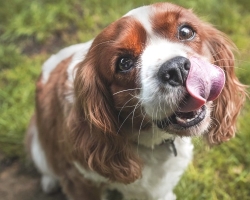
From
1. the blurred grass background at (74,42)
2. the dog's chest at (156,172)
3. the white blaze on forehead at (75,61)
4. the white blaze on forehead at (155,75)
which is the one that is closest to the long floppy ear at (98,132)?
the dog's chest at (156,172)

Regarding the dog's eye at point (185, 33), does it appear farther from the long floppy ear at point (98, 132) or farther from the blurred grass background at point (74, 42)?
the blurred grass background at point (74, 42)

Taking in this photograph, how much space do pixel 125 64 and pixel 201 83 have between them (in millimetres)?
484

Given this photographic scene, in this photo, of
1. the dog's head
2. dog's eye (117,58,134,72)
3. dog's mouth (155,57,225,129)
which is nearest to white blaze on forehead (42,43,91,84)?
the dog's head

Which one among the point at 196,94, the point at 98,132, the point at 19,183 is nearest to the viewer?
the point at 196,94

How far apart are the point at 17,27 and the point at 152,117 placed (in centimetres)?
292

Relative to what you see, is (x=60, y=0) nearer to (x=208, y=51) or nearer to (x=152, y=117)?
(x=208, y=51)

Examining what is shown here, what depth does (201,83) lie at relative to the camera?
8.06 ft

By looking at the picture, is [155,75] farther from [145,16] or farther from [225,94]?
[225,94]

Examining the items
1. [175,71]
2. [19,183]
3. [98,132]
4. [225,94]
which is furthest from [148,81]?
[19,183]

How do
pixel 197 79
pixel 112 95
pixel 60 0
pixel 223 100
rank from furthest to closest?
1. pixel 60 0
2. pixel 223 100
3. pixel 112 95
4. pixel 197 79

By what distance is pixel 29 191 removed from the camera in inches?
154

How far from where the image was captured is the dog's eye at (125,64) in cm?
272

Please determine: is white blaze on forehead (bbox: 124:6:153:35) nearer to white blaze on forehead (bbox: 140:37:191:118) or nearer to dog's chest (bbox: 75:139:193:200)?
white blaze on forehead (bbox: 140:37:191:118)

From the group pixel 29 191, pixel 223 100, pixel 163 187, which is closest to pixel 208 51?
pixel 223 100
